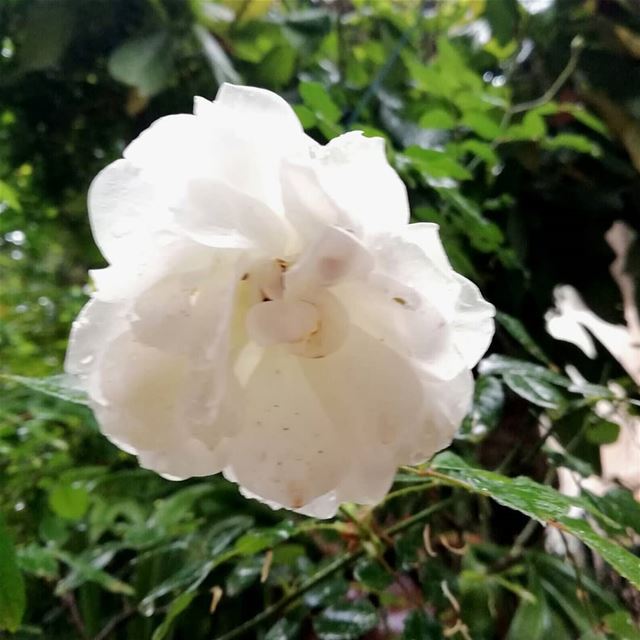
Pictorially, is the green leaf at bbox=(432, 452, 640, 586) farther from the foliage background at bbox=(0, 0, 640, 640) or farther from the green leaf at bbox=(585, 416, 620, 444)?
the green leaf at bbox=(585, 416, 620, 444)

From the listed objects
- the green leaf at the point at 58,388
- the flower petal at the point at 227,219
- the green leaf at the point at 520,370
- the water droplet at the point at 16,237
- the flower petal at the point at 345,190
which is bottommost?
the water droplet at the point at 16,237

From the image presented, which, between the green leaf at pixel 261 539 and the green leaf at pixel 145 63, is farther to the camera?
the green leaf at pixel 145 63

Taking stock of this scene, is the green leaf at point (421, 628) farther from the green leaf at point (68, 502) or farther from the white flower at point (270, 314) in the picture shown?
the green leaf at point (68, 502)

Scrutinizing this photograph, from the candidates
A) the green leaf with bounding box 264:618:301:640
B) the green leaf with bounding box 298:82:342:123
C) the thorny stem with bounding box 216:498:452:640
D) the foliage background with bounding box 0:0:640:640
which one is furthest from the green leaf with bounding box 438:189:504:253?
the green leaf with bounding box 264:618:301:640

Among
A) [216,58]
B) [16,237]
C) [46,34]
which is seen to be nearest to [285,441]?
[216,58]

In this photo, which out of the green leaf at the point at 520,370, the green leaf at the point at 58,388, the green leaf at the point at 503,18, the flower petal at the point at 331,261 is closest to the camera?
the flower petal at the point at 331,261

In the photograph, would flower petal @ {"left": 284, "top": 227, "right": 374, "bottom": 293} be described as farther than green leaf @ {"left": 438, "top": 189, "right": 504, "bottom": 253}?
No

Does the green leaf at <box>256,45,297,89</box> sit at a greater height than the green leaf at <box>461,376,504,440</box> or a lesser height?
lesser

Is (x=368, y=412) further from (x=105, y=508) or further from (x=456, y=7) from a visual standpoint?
(x=456, y=7)

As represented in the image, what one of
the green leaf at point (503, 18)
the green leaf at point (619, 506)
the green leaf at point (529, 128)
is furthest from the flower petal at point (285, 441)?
the green leaf at point (503, 18)
